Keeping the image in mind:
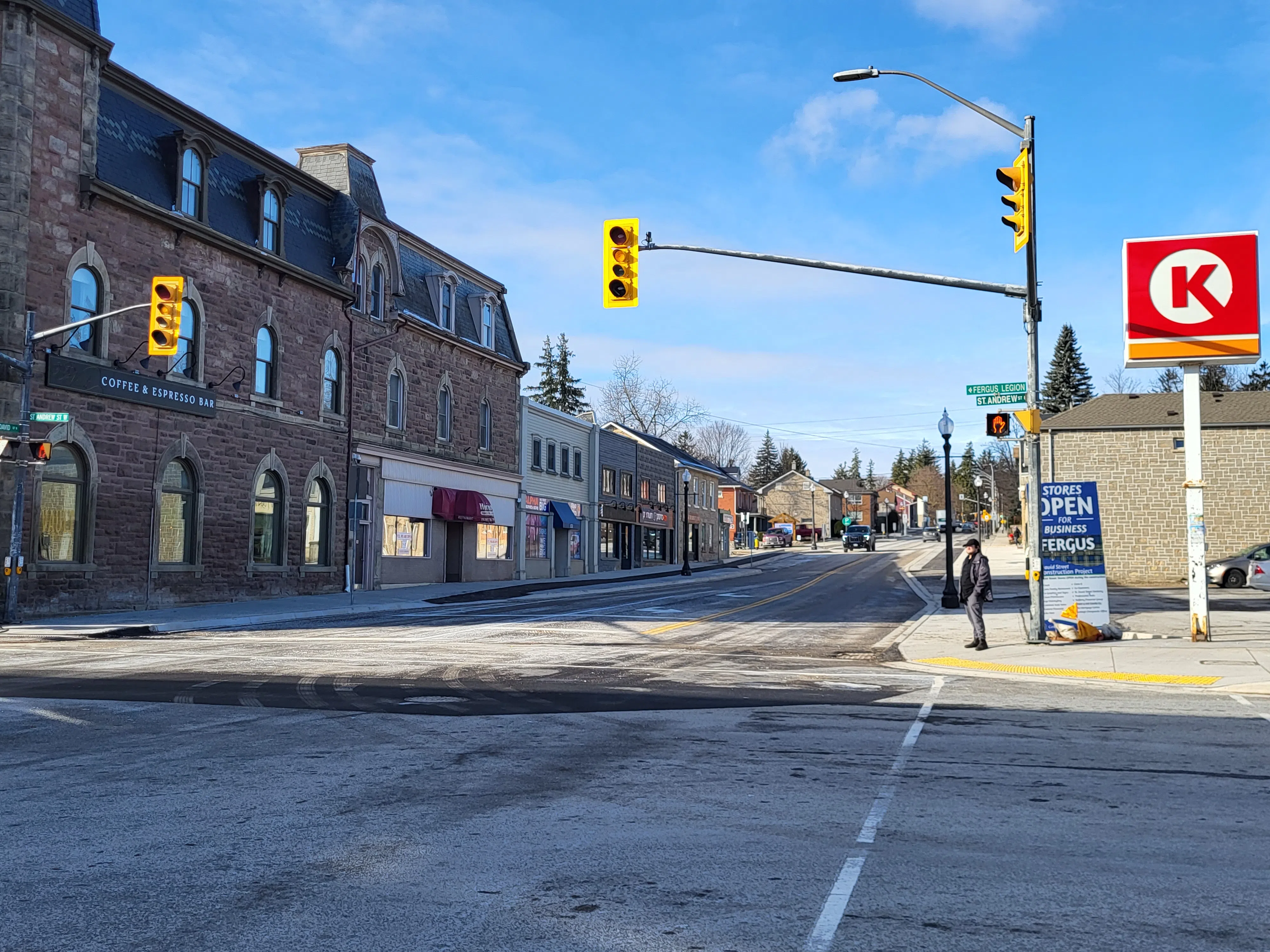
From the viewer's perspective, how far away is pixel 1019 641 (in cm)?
1845

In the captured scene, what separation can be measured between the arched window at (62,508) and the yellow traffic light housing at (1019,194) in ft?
65.5

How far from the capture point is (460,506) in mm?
40281

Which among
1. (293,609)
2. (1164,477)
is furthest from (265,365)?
(1164,477)

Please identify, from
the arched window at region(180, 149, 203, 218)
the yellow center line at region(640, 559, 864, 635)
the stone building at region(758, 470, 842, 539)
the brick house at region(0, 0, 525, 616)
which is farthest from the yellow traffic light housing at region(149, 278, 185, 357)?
the stone building at region(758, 470, 842, 539)

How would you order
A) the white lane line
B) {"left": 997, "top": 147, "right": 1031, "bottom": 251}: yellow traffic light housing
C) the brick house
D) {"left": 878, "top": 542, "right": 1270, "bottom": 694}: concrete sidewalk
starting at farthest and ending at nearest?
the brick house < {"left": 997, "top": 147, "right": 1031, "bottom": 251}: yellow traffic light housing < {"left": 878, "top": 542, "right": 1270, "bottom": 694}: concrete sidewalk < the white lane line

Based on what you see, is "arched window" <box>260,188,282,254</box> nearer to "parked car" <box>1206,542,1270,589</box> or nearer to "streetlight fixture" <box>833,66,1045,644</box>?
"streetlight fixture" <box>833,66,1045,644</box>

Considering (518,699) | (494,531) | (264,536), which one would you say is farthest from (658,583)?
(518,699)

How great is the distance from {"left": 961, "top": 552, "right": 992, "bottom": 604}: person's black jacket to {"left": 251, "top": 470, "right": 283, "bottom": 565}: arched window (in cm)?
2026

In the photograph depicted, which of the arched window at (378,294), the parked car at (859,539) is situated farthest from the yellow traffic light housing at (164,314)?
the parked car at (859,539)

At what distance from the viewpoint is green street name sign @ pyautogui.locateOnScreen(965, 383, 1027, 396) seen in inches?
680

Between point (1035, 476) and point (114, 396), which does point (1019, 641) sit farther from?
point (114, 396)

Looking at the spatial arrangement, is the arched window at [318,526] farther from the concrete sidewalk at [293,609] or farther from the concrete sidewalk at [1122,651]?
the concrete sidewalk at [1122,651]

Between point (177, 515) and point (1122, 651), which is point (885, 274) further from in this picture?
point (177, 515)

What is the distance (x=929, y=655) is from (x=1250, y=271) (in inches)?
343
